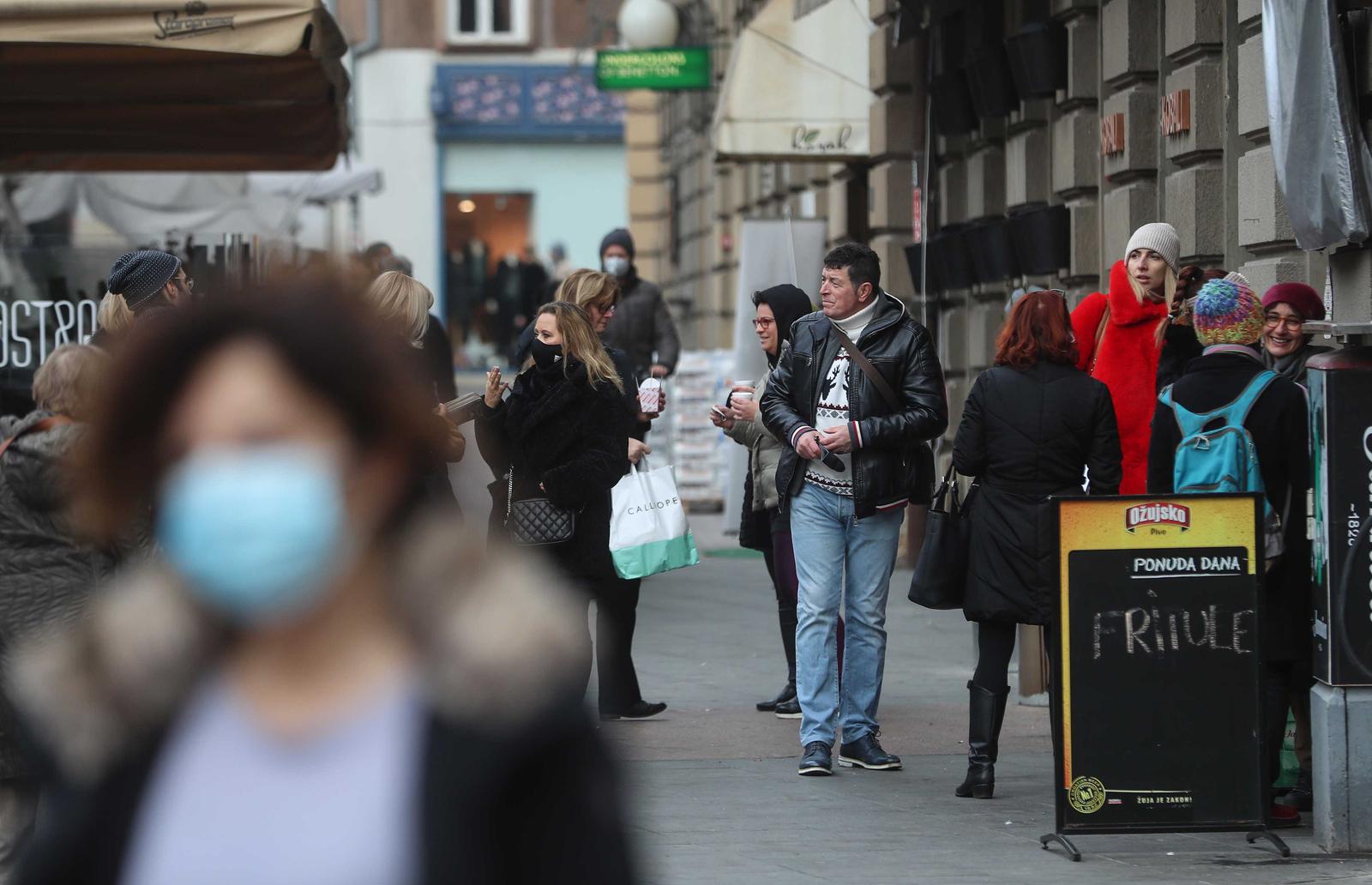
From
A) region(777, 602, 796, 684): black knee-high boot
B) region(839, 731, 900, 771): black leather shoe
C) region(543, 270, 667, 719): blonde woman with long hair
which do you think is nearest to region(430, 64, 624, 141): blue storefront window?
region(543, 270, 667, 719): blonde woman with long hair

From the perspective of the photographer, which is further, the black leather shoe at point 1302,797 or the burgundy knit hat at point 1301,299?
the burgundy knit hat at point 1301,299

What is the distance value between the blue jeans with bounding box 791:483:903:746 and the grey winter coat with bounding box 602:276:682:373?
225 inches

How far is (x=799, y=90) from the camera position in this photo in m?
15.8

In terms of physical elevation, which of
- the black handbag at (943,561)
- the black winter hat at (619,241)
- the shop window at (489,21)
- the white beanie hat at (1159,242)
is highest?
the shop window at (489,21)

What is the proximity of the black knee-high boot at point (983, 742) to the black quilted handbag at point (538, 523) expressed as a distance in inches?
73.6

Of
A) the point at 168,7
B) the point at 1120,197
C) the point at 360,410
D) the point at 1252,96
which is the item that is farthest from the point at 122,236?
the point at 360,410

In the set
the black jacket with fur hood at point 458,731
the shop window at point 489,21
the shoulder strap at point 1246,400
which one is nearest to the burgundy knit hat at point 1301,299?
the shoulder strap at point 1246,400

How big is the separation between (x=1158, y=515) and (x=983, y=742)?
1317mm

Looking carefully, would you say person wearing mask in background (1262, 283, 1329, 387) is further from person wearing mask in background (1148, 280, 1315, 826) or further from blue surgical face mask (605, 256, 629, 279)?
blue surgical face mask (605, 256, 629, 279)

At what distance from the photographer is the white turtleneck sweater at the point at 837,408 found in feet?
24.0

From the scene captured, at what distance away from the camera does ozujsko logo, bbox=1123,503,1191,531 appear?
5883 millimetres

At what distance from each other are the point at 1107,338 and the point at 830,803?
2.45 meters

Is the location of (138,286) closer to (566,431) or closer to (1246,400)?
(566,431)

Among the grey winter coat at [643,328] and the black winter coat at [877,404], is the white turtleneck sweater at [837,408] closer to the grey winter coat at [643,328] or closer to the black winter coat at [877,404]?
the black winter coat at [877,404]
